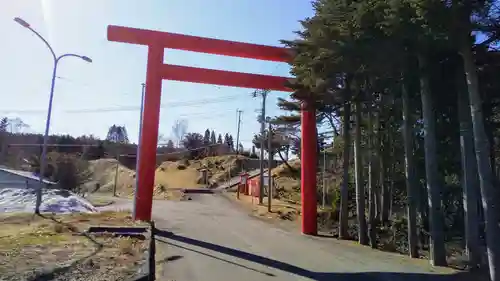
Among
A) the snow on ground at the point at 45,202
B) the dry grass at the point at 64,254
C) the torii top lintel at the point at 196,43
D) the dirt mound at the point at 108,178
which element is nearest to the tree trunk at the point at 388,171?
the torii top lintel at the point at 196,43

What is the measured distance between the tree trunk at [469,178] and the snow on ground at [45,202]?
19.8 m

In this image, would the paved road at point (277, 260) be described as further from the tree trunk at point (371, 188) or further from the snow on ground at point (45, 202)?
the snow on ground at point (45, 202)

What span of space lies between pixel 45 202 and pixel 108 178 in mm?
42075

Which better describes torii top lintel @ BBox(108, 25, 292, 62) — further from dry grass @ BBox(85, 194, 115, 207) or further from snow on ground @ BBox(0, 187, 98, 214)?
dry grass @ BBox(85, 194, 115, 207)

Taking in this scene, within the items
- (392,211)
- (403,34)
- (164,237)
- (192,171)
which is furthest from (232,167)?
(403,34)

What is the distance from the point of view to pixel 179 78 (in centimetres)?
1786

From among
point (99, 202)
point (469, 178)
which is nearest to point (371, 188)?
point (469, 178)

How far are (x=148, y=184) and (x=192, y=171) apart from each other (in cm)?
5197

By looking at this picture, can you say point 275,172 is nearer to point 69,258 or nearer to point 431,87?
point 431,87

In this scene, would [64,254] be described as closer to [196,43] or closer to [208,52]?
[196,43]

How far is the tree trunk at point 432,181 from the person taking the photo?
11.1 metres

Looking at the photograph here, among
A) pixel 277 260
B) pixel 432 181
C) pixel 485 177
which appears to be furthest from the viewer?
pixel 432 181

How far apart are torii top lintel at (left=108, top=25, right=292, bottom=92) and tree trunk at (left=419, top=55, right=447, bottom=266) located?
690 centimetres

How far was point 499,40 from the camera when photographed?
981 cm
